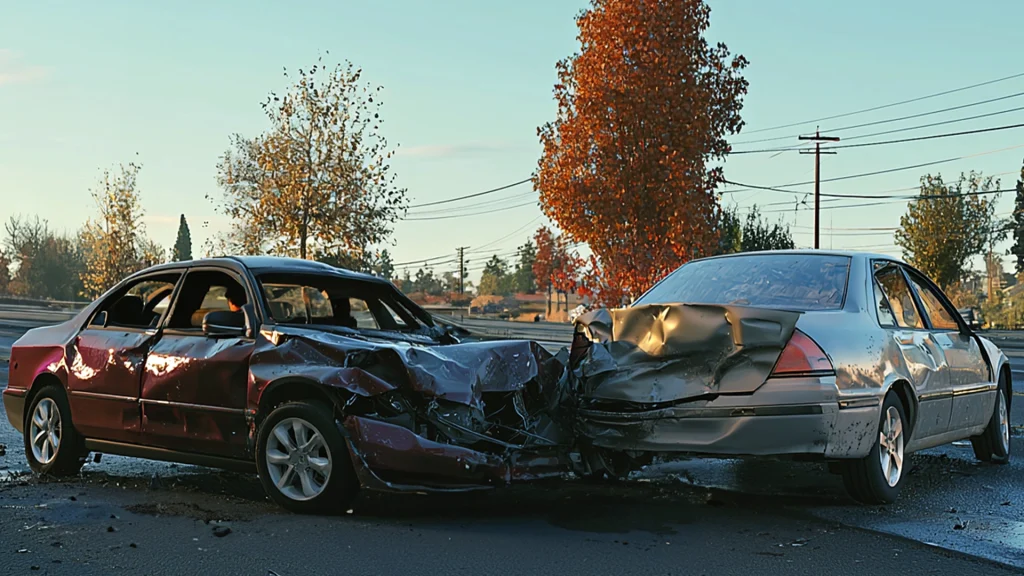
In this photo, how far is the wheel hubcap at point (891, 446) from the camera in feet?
20.8

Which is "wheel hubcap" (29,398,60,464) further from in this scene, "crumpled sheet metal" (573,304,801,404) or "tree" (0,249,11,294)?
"tree" (0,249,11,294)

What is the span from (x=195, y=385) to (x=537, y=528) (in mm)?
2342

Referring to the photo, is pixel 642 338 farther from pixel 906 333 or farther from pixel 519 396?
pixel 906 333

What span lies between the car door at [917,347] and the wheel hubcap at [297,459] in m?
3.47

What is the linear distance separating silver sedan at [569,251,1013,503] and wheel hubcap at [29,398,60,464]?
12.0ft

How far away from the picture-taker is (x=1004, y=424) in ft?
28.5

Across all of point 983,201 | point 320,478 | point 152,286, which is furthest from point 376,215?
point 983,201

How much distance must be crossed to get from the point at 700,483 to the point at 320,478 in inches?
103

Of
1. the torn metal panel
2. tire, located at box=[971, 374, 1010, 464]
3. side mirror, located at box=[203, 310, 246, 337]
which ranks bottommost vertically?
tire, located at box=[971, 374, 1010, 464]

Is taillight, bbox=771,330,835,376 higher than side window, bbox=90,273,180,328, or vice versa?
side window, bbox=90,273,180,328

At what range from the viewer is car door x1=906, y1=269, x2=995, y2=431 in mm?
7586

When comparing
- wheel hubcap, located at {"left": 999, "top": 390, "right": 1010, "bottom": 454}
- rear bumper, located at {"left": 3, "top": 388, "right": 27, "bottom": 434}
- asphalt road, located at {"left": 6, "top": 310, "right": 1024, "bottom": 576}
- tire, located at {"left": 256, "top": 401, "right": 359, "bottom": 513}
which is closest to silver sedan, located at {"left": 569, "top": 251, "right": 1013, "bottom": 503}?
asphalt road, located at {"left": 6, "top": 310, "right": 1024, "bottom": 576}

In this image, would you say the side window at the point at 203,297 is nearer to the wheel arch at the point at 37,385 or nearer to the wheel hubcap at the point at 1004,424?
the wheel arch at the point at 37,385

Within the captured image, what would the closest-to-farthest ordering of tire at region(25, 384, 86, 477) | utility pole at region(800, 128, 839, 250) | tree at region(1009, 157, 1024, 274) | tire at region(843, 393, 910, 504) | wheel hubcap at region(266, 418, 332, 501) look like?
wheel hubcap at region(266, 418, 332, 501)
tire at region(843, 393, 910, 504)
tire at region(25, 384, 86, 477)
utility pole at region(800, 128, 839, 250)
tree at region(1009, 157, 1024, 274)
